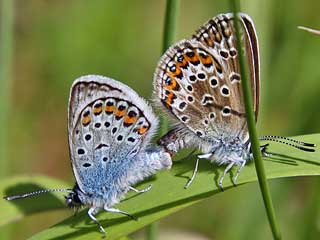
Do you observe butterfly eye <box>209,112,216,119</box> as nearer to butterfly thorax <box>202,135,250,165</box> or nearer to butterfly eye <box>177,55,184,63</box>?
butterfly thorax <box>202,135,250,165</box>

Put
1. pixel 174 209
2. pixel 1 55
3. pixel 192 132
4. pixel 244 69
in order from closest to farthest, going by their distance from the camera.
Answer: pixel 244 69, pixel 174 209, pixel 192 132, pixel 1 55

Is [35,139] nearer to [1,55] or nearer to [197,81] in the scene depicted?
[1,55]

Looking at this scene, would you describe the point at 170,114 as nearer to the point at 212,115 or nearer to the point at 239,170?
the point at 212,115

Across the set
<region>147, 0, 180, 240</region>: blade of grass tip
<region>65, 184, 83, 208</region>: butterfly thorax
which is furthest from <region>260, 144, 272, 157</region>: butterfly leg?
<region>65, 184, 83, 208</region>: butterfly thorax

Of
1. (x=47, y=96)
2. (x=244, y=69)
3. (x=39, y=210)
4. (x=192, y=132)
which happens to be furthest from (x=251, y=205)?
(x=47, y=96)

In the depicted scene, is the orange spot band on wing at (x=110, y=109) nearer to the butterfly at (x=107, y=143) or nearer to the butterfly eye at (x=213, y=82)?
the butterfly at (x=107, y=143)

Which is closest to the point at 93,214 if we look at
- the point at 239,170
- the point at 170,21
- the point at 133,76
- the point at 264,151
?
the point at 239,170
